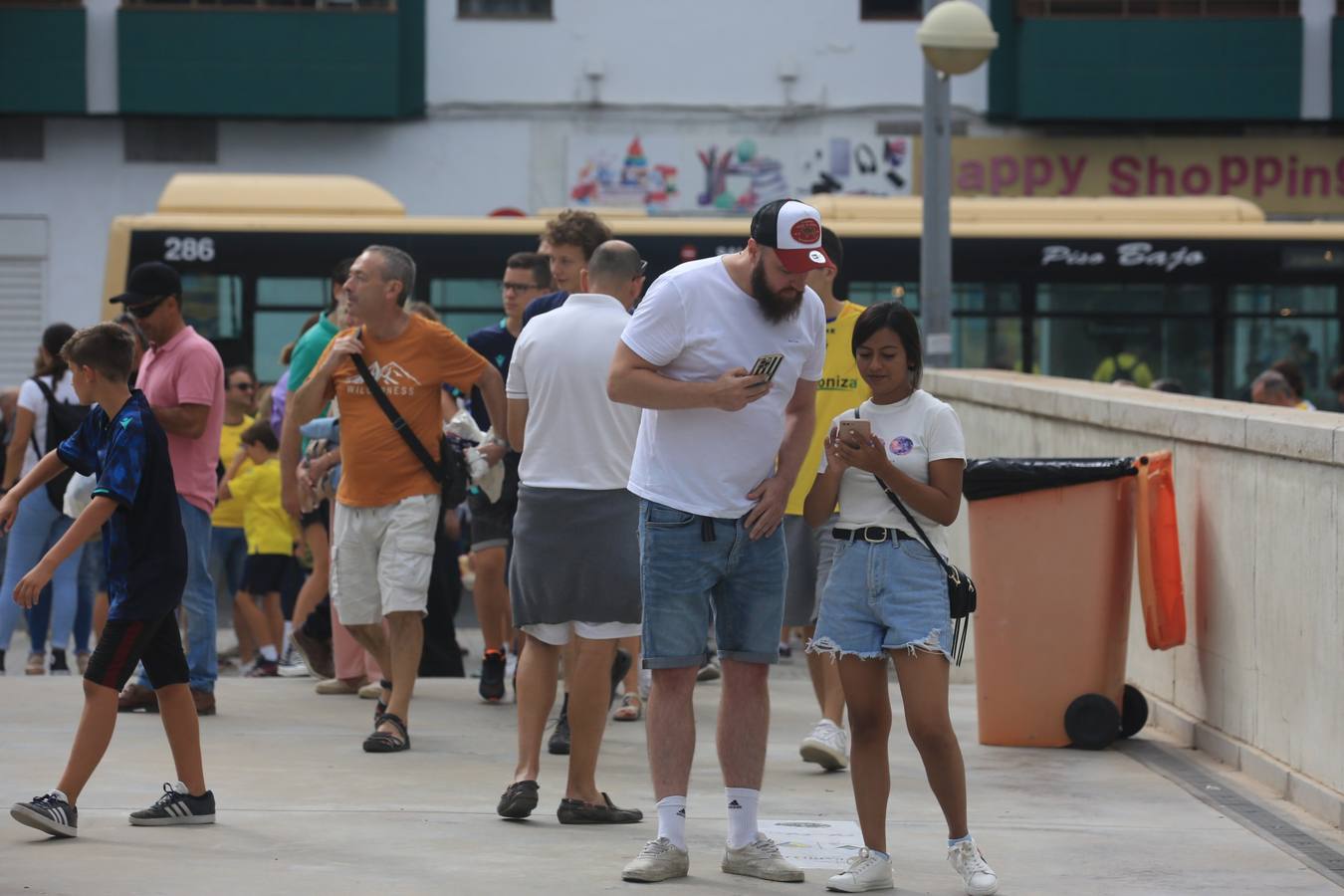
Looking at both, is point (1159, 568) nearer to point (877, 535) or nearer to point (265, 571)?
point (877, 535)

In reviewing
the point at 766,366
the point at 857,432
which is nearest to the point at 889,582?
the point at 857,432

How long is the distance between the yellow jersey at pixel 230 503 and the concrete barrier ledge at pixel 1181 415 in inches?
185

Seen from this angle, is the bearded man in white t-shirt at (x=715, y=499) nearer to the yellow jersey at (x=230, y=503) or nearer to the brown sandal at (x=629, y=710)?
the brown sandal at (x=629, y=710)

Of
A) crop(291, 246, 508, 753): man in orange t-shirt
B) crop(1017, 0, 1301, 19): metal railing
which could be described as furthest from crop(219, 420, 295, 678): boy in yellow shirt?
crop(1017, 0, 1301, 19): metal railing

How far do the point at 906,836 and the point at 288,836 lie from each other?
1.95m

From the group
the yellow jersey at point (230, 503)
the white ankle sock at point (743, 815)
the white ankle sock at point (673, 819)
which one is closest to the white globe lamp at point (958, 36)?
the yellow jersey at point (230, 503)

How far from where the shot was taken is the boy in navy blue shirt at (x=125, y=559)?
5.91 m

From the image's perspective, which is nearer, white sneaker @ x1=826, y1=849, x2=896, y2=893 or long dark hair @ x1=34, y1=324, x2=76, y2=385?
white sneaker @ x1=826, y1=849, x2=896, y2=893

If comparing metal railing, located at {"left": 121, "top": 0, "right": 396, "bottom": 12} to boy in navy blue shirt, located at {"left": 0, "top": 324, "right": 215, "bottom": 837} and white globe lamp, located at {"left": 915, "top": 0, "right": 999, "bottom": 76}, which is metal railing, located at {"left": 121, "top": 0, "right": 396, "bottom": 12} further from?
boy in navy blue shirt, located at {"left": 0, "top": 324, "right": 215, "bottom": 837}

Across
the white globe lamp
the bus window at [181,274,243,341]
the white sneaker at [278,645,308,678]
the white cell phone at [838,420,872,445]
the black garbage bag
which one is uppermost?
the white globe lamp

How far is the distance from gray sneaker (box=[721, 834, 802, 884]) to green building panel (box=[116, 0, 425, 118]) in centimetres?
2404

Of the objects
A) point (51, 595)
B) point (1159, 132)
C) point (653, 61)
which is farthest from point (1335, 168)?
point (51, 595)

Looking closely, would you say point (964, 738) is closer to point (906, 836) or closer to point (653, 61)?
point (906, 836)

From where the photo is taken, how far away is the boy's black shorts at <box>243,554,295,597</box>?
11.5m
